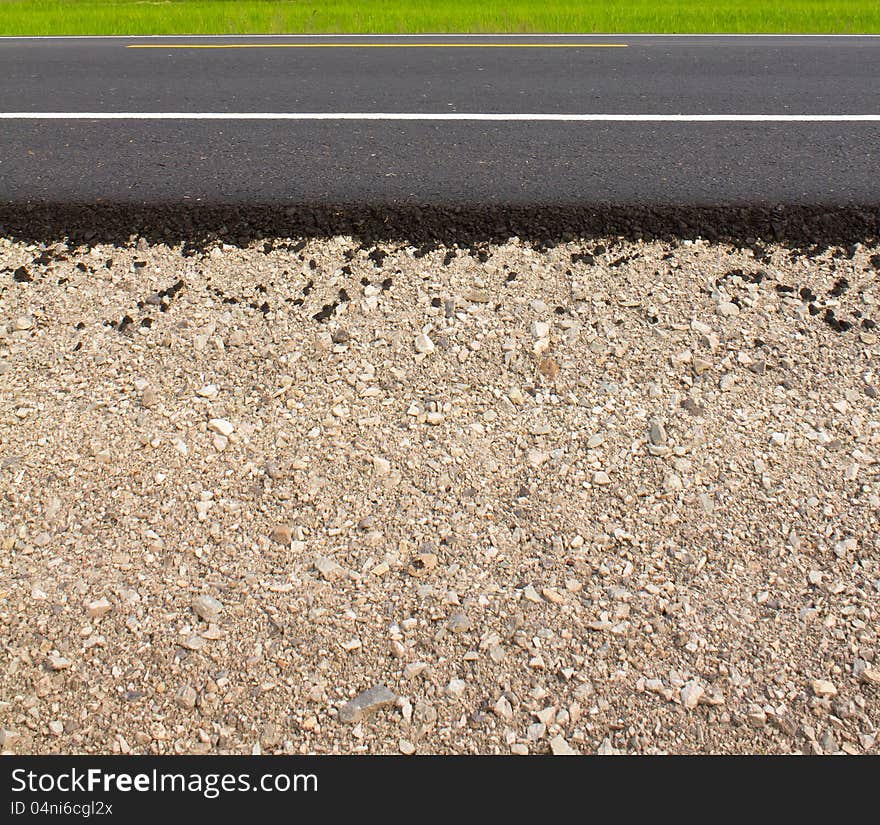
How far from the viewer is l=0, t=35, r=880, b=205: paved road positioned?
518cm

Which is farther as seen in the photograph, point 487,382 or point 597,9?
point 597,9

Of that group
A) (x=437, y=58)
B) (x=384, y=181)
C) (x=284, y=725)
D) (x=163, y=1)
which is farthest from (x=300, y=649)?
(x=163, y=1)

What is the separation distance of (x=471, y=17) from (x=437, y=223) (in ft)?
27.0

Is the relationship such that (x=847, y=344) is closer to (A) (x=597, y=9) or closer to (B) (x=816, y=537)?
(B) (x=816, y=537)

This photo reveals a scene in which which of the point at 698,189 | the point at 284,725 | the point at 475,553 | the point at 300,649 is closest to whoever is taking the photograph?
the point at 284,725

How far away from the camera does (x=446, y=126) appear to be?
638 cm

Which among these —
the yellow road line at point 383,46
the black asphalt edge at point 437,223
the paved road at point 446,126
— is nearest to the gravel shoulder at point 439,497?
the black asphalt edge at point 437,223

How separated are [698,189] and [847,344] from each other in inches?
61.5

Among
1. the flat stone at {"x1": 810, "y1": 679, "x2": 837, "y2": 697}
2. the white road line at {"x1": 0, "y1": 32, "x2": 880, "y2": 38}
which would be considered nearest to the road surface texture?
the flat stone at {"x1": 810, "y1": 679, "x2": 837, "y2": 697}

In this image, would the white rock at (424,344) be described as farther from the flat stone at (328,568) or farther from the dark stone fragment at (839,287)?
the dark stone fragment at (839,287)

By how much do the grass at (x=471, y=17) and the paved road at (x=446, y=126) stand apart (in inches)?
73.9

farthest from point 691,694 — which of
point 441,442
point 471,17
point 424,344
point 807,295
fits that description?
point 471,17

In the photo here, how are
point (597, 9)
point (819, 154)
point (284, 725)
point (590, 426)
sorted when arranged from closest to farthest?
point (284, 725), point (590, 426), point (819, 154), point (597, 9)

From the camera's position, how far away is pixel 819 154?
18.5ft
